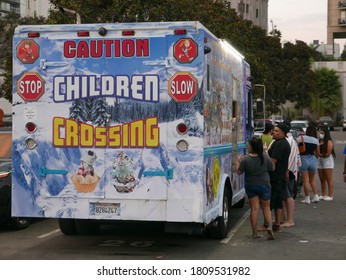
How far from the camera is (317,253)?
9.15 metres

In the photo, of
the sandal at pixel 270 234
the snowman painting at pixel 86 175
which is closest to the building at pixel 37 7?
the sandal at pixel 270 234

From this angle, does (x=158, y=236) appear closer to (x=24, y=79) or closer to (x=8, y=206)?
(x=8, y=206)

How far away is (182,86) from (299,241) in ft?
11.1

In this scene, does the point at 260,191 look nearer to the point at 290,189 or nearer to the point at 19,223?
the point at 290,189

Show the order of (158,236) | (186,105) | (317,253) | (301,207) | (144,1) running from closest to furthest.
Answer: (186,105) < (317,253) < (158,236) < (301,207) < (144,1)

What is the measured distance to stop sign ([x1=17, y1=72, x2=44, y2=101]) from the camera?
875cm

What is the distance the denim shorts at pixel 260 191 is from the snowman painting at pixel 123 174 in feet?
7.42

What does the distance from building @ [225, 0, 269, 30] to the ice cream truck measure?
284ft

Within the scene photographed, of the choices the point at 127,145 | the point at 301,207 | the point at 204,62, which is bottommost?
the point at 301,207

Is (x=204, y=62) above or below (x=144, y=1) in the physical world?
below

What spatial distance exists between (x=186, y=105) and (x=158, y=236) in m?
2.99

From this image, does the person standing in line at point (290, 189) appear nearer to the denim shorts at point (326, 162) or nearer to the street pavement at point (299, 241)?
the street pavement at point (299, 241)

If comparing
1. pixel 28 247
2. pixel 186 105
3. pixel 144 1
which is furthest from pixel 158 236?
pixel 144 1

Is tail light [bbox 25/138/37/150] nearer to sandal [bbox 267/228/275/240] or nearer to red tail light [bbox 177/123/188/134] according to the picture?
red tail light [bbox 177/123/188/134]
